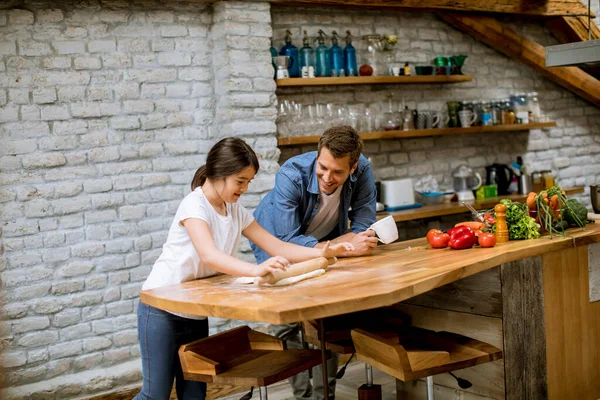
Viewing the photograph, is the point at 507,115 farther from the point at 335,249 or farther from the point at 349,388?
the point at 335,249

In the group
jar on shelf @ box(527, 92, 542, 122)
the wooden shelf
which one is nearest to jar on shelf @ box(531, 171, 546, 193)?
jar on shelf @ box(527, 92, 542, 122)

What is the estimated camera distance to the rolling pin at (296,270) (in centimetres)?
289

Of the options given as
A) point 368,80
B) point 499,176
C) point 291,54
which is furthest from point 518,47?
point 291,54

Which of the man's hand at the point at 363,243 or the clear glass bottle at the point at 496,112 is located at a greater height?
the clear glass bottle at the point at 496,112

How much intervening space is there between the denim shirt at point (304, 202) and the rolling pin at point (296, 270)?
43 cm

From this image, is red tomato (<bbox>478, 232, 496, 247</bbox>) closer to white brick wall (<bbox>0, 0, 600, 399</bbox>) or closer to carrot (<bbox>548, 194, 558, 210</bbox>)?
carrot (<bbox>548, 194, 558, 210</bbox>)

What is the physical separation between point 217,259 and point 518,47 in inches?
196

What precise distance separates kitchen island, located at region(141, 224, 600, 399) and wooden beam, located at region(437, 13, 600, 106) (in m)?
3.15

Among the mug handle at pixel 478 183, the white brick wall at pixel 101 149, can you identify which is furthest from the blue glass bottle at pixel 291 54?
the mug handle at pixel 478 183

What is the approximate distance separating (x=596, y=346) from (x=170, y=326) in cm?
221

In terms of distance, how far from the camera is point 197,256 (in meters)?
3.14

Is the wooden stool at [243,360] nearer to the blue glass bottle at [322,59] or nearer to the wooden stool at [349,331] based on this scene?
the wooden stool at [349,331]

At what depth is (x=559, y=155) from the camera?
7.72m

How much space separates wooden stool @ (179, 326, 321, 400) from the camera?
2785mm
